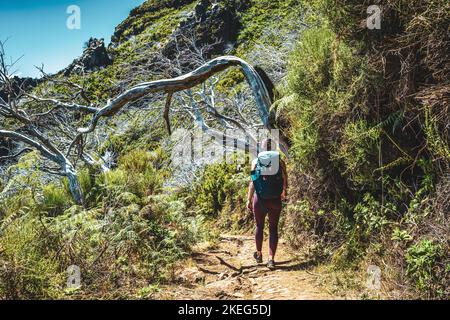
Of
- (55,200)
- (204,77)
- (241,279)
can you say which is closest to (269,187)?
(241,279)

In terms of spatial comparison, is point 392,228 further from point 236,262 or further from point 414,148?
point 236,262

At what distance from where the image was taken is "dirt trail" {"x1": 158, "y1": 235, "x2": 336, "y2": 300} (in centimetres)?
461

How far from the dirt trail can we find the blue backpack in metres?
1.07

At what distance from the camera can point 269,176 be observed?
5.55 m

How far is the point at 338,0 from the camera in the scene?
16.5ft

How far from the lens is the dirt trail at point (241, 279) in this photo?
4.61 metres

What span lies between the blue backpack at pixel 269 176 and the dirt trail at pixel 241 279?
1075 mm

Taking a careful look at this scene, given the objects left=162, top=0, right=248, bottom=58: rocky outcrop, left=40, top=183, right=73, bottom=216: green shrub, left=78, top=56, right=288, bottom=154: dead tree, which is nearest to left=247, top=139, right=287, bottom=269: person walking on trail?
left=78, top=56, right=288, bottom=154: dead tree

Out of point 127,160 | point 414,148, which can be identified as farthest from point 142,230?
point 127,160

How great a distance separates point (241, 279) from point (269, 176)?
142 cm

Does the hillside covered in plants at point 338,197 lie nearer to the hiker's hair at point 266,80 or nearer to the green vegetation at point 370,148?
the green vegetation at point 370,148

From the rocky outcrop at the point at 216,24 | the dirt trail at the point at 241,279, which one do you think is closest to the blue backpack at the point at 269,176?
the dirt trail at the point at 241,279

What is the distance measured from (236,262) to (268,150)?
1.85 m

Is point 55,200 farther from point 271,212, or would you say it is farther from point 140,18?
point 140,18
